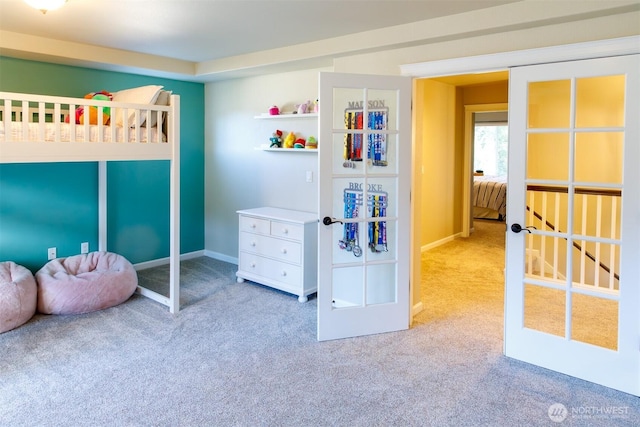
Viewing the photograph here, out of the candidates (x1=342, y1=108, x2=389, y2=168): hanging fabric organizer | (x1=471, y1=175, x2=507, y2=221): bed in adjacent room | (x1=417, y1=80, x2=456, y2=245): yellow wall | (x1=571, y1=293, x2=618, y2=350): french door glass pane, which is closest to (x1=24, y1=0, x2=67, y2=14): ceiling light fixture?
(x1=342, y1=108, x2=389, y2=168): hanging fabric organizer

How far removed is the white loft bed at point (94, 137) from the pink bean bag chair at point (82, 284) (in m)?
0.30

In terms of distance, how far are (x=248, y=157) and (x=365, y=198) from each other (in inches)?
90.2

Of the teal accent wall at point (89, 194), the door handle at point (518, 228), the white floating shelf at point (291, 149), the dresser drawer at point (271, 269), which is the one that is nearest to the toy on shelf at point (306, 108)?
the white floating shelf at point (291, 149)

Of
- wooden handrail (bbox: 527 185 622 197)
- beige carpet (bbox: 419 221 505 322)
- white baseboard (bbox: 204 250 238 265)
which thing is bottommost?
beige carpet (bbox: 419 221 505 322)

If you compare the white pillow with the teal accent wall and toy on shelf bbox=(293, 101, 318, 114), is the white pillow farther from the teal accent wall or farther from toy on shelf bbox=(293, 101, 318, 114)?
toy on shelf bbox=(293, 101, 318, 114)

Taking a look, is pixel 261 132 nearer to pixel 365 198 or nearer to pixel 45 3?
pixel 365 198

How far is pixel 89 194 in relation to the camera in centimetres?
462

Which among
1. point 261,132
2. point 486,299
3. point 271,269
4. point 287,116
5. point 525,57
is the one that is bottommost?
point 486,299

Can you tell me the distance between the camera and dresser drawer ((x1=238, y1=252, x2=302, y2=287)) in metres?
4.20

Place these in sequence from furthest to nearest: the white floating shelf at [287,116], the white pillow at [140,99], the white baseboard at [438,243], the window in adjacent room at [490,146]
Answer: the window in adjacent room at [490,146] → the white baseboard at [438,243] → the white floating shelf at [287,116] → the white pillow at [140,99]

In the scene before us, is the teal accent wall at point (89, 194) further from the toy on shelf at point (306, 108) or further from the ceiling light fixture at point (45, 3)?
the ceiling light fixture at point (45, 3)

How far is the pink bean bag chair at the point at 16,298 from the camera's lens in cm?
330

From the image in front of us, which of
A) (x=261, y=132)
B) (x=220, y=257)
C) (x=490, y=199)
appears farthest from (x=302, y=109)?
(x=490, y=199)

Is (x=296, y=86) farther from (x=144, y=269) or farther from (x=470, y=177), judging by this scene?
(x=470, y=177)
